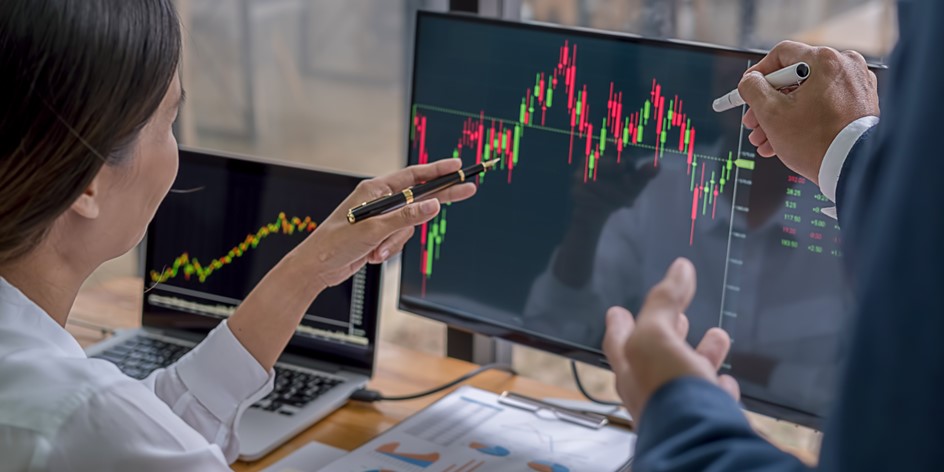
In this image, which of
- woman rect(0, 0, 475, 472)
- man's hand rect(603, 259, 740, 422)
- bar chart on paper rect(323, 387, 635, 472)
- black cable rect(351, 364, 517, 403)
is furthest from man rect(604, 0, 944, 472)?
black cable rect(351, 364, 517, 403)

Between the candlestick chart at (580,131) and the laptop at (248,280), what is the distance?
142mm

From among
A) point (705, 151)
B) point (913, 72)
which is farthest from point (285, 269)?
point (913, 72)

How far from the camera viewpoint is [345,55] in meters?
3.71

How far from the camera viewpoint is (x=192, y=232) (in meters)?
1.48

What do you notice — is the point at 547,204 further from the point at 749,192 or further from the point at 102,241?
the point at 102,241

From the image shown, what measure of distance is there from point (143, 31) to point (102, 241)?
0.63 feet

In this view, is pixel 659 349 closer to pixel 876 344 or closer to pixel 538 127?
pixel 876 344

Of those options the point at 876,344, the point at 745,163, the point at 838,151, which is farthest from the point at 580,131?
the point at 876,344

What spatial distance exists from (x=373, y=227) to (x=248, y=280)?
0.38 metres

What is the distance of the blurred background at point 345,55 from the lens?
3051 mm

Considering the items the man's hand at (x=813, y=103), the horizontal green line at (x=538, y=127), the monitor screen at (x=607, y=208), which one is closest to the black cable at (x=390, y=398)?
the monitor screen at (x=607, y=208)

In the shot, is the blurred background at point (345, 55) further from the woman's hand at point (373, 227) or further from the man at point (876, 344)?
the man at point (876, 344)

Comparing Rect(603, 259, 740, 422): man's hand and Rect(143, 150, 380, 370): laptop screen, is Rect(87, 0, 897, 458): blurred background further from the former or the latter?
Rect(603, 259, 740, 422): man's hand

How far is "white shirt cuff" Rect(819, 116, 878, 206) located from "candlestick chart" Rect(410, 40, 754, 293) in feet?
0.40
